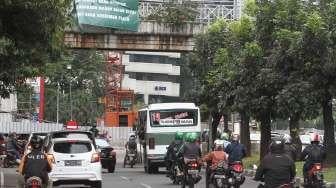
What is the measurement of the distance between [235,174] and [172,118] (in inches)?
522

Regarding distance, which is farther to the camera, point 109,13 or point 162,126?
point 109,13

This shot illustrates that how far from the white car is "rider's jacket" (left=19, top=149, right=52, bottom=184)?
5.72 meters

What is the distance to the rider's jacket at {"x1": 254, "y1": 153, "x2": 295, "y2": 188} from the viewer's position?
39.7 ft

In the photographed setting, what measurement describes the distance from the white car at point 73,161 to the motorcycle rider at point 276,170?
939 cm

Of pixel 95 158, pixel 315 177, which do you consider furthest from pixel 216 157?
pixel 95 158

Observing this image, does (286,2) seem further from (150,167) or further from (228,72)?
(150,167)

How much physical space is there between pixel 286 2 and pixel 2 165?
1624 centimetres

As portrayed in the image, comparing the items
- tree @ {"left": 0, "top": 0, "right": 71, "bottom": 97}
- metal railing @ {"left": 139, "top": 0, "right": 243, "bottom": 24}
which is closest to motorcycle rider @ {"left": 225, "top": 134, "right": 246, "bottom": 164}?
tree @ {"left": 0, "top": 0, "right": 71, "bottom": 97}

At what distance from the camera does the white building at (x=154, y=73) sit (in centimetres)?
10831

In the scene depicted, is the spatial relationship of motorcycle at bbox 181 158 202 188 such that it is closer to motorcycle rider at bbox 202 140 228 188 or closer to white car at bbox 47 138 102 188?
motorcycle rider at bbox 202 140 228 188

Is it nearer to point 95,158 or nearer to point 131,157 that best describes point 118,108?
point 131,157

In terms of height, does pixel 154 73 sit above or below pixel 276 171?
above

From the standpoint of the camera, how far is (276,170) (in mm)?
12117

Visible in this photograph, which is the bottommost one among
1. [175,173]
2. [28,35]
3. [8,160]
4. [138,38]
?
[8,160]
